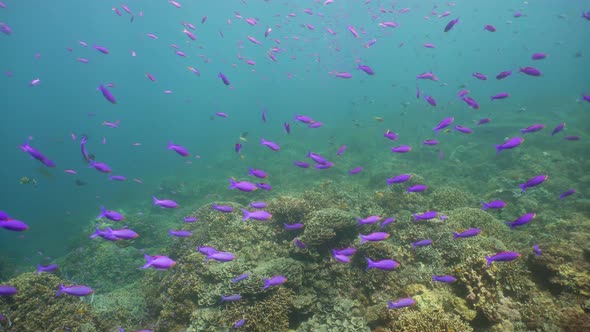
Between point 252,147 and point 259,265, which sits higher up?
point 259,265

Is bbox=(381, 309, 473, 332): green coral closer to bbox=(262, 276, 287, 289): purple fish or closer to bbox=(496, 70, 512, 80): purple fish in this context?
bbox=(262, 276, 287, 289): purple fish

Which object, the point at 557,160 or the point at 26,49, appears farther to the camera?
the point at 26,49

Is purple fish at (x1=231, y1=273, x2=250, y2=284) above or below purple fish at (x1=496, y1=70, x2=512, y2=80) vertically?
below

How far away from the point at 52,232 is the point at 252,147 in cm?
2112

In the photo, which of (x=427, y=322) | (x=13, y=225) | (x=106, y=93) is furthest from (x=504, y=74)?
(x=13, y=225)

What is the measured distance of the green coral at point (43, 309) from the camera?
574 centimetres

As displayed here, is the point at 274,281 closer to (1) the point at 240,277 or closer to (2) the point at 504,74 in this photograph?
(1) the point at 240,277

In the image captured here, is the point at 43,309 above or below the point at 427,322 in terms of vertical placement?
below

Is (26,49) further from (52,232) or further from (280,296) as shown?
(280,296)

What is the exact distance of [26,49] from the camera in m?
88.4

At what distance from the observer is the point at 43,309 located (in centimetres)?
611

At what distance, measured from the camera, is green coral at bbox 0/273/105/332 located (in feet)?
18.8

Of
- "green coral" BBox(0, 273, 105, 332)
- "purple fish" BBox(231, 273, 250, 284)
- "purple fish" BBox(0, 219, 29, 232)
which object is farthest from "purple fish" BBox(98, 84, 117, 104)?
"purple fish" BBox(231, 273, 250, 284)

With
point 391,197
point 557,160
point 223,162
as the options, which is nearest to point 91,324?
point 391,197
